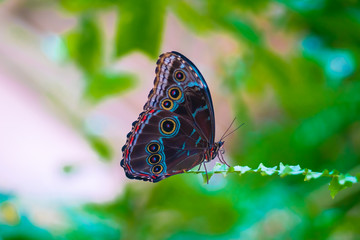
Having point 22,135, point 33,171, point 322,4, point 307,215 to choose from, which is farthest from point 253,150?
point 22,135

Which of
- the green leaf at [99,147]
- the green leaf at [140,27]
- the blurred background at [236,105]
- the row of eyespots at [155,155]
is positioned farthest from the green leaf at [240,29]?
the green leaf at [99,147]

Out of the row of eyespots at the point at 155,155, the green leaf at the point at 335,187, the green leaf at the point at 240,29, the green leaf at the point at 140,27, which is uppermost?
the green leaf at the point at 240,29

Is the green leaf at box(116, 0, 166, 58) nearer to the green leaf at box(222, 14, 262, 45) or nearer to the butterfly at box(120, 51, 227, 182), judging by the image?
the butterfly at box(120, 51, 227, 182)

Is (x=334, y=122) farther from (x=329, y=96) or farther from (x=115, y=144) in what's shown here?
(x=115, y=144)

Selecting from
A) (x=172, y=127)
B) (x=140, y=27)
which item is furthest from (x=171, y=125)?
(x=140, y=27)

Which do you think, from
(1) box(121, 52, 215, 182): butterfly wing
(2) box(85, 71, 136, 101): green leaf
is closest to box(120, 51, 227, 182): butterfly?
(1) box(121, 52, 215, 182): butterfly wing

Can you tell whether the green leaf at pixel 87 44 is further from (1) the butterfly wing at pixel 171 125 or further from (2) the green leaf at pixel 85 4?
(1) the butterfly wing at pixel 171 125
